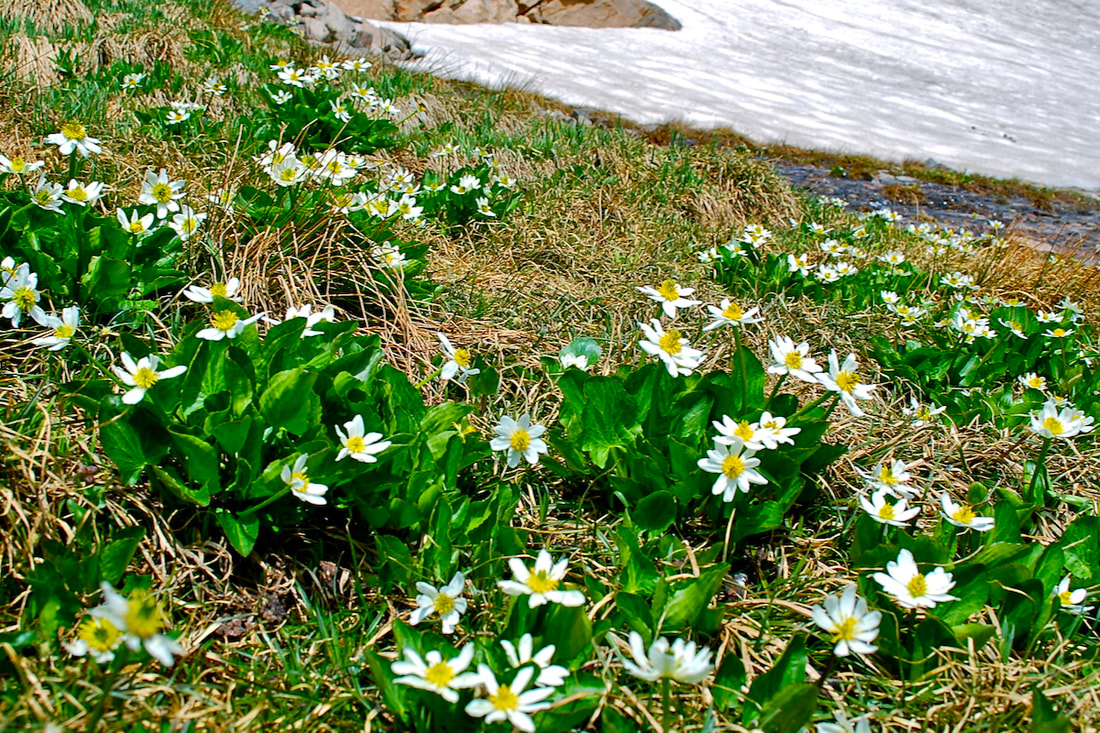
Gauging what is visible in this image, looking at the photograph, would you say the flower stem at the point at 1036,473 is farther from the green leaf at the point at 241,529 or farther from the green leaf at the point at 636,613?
the green leaf at the point at 241,529

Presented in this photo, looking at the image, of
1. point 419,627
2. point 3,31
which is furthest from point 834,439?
point 3,31

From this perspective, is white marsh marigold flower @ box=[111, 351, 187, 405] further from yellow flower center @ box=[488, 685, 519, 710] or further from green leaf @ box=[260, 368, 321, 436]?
yellow flower center @ box=[488, 685, 519, 710]

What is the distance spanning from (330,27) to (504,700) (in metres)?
7.72

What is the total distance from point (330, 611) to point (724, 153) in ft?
15.7

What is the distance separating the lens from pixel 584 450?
2.01 meters

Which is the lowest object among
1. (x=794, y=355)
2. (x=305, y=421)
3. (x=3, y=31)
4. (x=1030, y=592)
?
(x=1030, y=592)

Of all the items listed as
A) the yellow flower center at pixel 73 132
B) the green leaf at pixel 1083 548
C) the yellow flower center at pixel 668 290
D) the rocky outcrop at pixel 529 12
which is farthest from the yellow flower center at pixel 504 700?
the rocky outcrop at pixel 529 12

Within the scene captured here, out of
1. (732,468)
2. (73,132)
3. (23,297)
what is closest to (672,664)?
(732,468)

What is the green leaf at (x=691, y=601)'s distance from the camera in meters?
1.52

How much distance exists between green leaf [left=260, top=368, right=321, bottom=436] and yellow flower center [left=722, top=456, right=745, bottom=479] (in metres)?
0.97

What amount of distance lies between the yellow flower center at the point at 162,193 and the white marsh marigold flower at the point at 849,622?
2193 millimetres

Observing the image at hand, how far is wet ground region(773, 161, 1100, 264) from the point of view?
6.34 meters

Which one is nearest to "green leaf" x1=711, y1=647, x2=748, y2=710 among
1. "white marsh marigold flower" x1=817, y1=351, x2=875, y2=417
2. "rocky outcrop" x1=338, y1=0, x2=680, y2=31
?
"white marsh marigold flower" x1=817, y1=351, x2=875, y2=417

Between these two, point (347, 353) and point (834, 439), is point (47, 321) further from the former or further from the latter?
point (834, 439)
